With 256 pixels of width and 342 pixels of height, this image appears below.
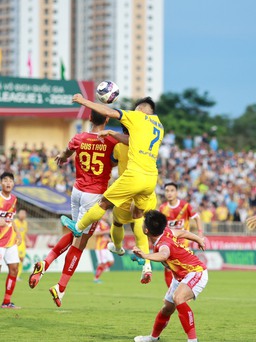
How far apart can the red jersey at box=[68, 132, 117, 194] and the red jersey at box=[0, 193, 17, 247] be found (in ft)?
11.0

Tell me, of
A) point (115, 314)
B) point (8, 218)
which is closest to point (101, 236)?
point (8, 218)

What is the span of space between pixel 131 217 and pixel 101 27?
163 m

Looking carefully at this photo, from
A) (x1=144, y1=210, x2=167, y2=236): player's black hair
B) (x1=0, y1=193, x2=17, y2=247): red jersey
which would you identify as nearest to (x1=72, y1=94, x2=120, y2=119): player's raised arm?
(x1=144, y1=210, x2=167, y2=236): player's black hair

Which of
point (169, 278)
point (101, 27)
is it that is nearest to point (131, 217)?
point (169, 278)

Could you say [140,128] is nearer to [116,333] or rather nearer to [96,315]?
[116,333]

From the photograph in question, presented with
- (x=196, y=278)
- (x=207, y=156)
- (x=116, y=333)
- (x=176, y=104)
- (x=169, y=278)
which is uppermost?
(x=196, y=278)

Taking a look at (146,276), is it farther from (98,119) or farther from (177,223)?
(177,223)

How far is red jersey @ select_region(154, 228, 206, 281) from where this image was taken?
11852mm

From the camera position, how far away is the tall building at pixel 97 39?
172875mm

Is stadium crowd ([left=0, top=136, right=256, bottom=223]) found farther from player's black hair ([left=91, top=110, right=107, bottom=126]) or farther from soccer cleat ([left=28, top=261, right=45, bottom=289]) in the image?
soccer cleat ([left=28, top=261, right=45, bottom=289])

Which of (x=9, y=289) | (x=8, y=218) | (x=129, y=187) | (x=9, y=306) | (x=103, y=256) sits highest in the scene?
(x=129, y=187)

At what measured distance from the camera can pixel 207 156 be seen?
160ft

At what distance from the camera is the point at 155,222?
11.7 m

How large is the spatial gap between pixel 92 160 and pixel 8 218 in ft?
12.7
